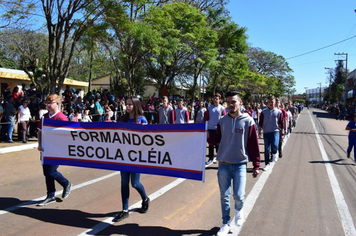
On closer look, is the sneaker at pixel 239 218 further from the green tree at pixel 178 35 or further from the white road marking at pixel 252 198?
the green tree at pixel 178 35

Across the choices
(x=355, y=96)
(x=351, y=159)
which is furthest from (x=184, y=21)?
(x=355, y=96)

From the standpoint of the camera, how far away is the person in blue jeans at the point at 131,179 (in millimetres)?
4434

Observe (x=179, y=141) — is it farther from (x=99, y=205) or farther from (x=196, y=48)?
(x=196, y=48)

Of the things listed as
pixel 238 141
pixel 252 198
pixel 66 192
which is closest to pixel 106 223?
pixel 66 192

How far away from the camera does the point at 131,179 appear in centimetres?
446

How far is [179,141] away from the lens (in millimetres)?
4230

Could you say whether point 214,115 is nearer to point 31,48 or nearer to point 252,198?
point 252,198

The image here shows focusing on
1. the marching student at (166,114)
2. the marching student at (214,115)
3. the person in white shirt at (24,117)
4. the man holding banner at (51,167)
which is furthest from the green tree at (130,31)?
the man holding banner at (51,167)

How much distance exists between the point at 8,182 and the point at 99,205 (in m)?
2.70

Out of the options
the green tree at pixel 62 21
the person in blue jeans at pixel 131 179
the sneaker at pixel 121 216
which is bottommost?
the sneaker at pixel 121 216

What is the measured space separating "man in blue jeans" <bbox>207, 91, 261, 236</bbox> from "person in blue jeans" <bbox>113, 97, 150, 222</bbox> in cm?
131

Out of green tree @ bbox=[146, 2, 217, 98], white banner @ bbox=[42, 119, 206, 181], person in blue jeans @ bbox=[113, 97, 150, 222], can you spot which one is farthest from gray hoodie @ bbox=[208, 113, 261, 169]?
green tree @ bbox=[146, 2, 217, 98]

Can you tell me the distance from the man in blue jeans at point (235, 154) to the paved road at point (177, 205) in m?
0.47

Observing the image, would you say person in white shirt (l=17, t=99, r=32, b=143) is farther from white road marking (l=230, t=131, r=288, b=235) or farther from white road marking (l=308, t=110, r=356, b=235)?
white road marking (l=308, t=110, r=356, b=235)
